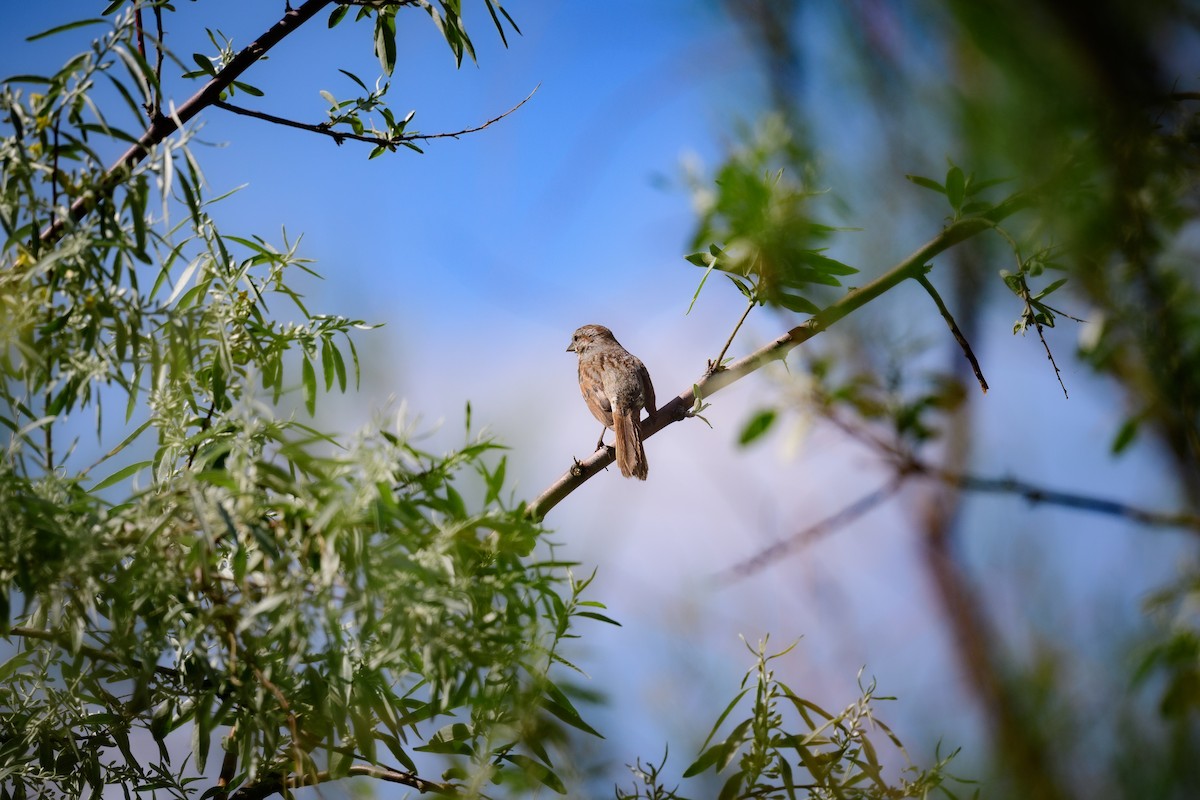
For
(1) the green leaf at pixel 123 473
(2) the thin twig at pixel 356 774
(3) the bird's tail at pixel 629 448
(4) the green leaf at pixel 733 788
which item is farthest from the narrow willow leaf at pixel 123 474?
(3) the bird's tail at pixel 629 448

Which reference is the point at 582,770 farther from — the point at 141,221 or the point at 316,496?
the point at 141,221

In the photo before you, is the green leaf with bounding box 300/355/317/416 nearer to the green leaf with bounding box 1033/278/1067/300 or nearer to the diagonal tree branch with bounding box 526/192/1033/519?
the diagonal tree branch with bounding box 526/192/1033/519

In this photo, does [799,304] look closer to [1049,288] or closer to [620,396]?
[1049,288]

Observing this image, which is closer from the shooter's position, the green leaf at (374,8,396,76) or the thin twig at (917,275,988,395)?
the thin twig at (917,275,988,395)

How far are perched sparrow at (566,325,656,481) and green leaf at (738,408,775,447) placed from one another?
5.53 ft

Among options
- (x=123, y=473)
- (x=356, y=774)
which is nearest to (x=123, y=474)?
(x=123, y=473)

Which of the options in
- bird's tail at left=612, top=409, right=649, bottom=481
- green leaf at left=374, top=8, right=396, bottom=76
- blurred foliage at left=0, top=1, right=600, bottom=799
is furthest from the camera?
bird's tail at left=612, top=409, right=649, bottom=481

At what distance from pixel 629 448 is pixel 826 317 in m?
1.89

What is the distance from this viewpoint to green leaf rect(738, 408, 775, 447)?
3.60 feet

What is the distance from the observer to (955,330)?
1.04 metres

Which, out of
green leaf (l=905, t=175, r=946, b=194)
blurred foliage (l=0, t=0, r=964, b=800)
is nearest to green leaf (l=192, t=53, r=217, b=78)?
blurred foliage (l=0, t=0, r=964, b=800)

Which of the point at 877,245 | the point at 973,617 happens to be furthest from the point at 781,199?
the point at 973,617

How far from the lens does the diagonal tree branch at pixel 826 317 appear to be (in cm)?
104

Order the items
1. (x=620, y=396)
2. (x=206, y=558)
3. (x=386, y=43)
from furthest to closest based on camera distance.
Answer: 1. (x=620, y=396)
2. (x=386, y=43)
3. (x=206, y=558)
